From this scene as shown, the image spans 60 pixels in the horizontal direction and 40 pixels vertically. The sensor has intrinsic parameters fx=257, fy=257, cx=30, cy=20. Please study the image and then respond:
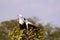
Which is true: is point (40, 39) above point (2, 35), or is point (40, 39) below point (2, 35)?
above

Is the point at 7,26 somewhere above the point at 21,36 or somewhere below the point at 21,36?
below

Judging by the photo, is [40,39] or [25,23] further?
[40,39]

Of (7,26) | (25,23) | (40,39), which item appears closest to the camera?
(25,23)

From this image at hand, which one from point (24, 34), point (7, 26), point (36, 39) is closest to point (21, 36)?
point (24, 34)

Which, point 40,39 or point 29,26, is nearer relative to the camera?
point 29,26

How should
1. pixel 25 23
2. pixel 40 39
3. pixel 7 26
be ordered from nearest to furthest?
pixel 25 23 → pixel 40 39 → pixel 7 26

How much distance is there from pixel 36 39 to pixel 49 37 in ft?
52.2

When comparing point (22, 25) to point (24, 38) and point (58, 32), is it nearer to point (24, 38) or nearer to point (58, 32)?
point (24, 38)

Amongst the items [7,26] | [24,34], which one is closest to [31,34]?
[24,34]

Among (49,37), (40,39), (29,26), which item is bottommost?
(49,37)

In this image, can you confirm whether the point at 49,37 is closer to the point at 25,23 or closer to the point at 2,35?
the point at 2,35

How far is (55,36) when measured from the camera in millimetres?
23188

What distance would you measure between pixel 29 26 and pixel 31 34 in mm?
224

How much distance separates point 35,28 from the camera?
7.10 m
